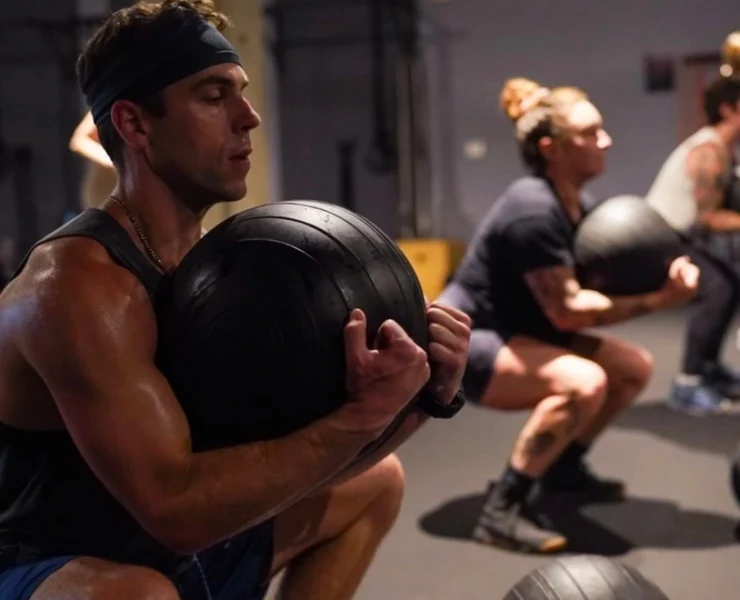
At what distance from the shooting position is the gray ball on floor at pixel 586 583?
1.35 meters

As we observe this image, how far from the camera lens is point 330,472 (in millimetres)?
1108

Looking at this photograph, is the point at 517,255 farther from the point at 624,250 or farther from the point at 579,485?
the point at 579,485

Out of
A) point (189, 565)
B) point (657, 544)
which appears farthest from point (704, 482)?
point (189, 565)

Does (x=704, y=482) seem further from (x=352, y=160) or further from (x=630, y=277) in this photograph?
(x=352, y=160)

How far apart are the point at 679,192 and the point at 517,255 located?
123cm

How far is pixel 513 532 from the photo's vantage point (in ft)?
7.52

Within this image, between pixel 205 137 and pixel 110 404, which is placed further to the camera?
pixel 205 137

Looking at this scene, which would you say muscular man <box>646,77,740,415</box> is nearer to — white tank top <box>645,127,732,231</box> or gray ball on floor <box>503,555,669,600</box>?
white tank top <box>645,127,732,231</box>

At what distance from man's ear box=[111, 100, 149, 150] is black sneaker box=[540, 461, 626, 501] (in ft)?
6.03

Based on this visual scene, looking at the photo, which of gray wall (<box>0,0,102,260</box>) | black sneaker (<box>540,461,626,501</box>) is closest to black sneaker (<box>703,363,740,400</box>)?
black sneaker (<box>540,461,626,501</box>)

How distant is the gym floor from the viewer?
6.90 ft

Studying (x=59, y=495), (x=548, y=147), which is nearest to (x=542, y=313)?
(x=548, y=147)

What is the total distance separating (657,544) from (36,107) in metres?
6.88

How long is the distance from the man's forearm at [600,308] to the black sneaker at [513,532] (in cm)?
48
